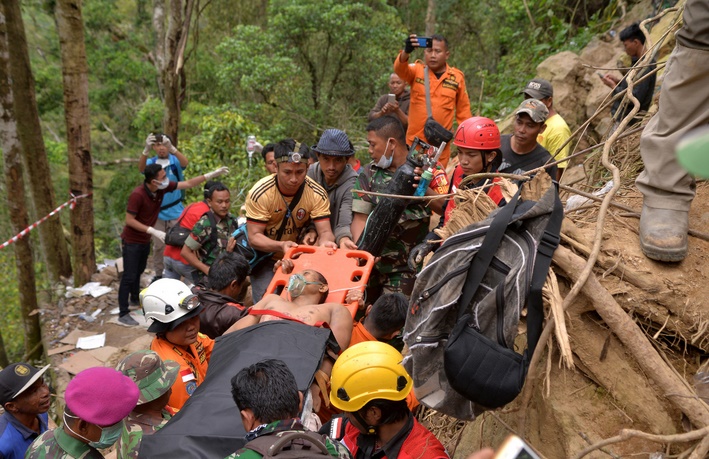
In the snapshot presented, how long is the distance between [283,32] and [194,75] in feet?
16.2

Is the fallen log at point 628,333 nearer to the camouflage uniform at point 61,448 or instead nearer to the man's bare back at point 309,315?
the man's bare back at point 309,315

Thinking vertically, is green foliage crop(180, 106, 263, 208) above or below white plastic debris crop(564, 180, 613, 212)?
below

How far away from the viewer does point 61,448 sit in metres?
2.85

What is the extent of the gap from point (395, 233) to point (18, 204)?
645 cm

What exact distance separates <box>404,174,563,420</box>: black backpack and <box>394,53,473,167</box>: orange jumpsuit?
14.2ft

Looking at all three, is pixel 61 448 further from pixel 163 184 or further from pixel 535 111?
pixel 163 184

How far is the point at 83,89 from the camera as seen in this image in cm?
980

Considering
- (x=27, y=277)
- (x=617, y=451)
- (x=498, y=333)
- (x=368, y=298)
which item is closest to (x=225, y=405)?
(x=498, y=333)

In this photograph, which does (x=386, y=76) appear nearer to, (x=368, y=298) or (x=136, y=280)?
(x=136, y=280)

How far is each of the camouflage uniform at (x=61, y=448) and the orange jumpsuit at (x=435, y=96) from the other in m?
4.97

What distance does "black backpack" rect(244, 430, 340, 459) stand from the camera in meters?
2.24

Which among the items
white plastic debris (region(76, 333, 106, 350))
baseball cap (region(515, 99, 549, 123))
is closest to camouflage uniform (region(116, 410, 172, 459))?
baseball cap (region(515, 99, 549, 123))

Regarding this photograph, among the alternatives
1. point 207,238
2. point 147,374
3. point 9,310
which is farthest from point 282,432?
point 9,310

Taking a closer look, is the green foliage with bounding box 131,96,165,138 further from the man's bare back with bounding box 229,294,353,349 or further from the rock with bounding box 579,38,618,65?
the man's bare back with bounding box 229,294,353,349
